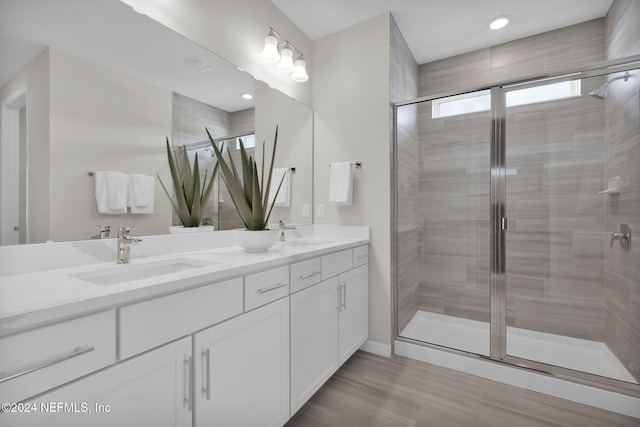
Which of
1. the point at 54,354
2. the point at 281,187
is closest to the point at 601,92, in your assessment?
the point at 281,187

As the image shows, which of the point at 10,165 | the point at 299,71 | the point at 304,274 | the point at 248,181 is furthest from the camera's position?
the point at 299,71

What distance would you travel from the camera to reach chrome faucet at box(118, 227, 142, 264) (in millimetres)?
1207

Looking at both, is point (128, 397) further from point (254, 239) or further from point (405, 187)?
point (405, 187)

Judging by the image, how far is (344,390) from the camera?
68.8 inches

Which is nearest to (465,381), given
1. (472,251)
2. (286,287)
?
(472,251)

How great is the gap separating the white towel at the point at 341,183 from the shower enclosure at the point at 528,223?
1.28ft

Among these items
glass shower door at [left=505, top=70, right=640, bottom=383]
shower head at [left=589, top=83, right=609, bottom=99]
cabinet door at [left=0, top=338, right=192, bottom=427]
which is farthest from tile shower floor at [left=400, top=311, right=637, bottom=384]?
cabinet door at [left=0, top=338, right=192, bottom=427]

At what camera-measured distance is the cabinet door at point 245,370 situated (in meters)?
0.97

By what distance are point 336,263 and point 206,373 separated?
3.22 ft

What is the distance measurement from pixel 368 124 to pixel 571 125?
4.32 ft

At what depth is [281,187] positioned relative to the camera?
231 cm

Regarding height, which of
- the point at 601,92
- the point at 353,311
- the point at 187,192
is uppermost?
the point at 601,92

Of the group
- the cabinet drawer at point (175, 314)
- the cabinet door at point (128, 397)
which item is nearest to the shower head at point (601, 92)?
the cabinet drawer at point (175, 314)

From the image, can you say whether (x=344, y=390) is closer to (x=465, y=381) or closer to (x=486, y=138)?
(x=465, y=381)
